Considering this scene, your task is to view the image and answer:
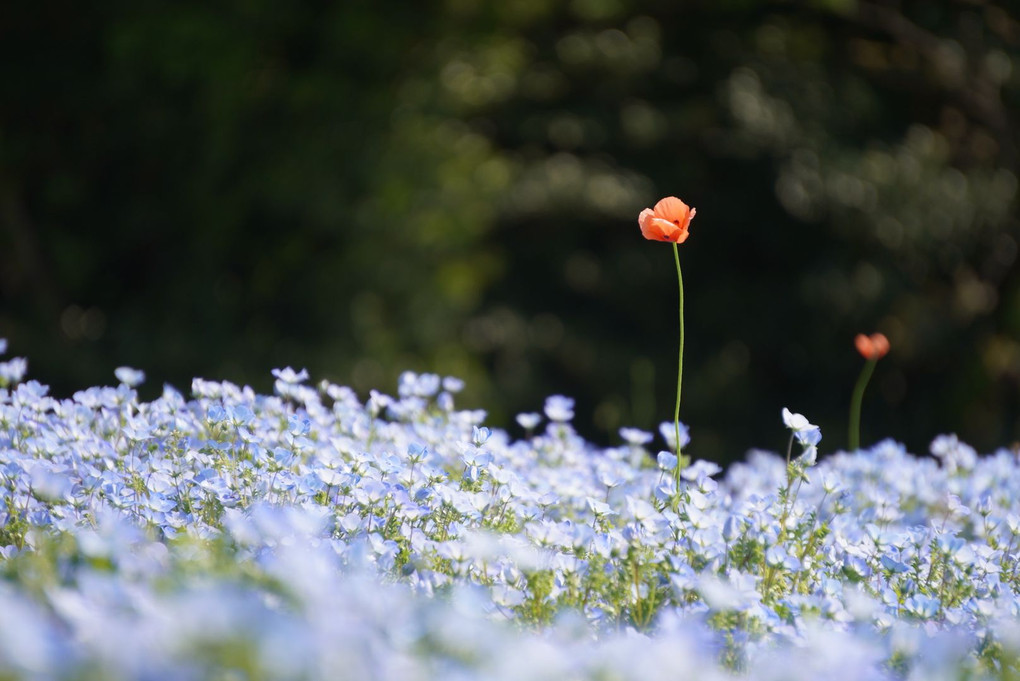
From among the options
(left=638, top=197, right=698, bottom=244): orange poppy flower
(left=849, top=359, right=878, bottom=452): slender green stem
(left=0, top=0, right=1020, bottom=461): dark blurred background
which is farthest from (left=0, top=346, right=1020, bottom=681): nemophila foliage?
(left=0, top=0, right=1020, bottom=461): dark blurred background

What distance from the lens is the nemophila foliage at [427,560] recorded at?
89 centimetres

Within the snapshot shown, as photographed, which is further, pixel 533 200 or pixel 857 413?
pixel 533 200

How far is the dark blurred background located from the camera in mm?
5543

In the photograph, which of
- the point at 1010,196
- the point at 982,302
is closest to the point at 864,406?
the point at 982,302

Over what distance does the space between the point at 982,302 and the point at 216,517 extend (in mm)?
6004

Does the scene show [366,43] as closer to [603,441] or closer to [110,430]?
[603,441]

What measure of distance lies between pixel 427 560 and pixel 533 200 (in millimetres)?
5451

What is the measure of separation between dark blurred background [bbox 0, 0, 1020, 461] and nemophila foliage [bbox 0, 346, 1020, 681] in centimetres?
294

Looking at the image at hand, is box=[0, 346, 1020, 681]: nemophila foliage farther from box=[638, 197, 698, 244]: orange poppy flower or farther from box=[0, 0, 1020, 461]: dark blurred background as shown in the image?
box=[0, 0, 1020, 461]: dark blurred background

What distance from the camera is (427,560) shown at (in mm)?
1567

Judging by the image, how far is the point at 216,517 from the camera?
174 centimetres

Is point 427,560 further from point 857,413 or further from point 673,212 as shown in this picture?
point 857,413

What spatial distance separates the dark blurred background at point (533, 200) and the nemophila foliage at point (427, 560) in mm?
2938

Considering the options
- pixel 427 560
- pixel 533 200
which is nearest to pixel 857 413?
pixel 427 560
